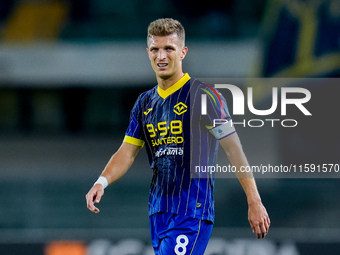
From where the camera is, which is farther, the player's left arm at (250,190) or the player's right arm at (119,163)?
the player's right arm at (119,163)

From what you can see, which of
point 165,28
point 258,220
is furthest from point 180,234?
point 165,28

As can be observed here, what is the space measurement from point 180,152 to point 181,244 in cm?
47

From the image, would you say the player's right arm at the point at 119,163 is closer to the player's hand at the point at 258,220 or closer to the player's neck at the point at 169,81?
the player's neck at the point at 169,81

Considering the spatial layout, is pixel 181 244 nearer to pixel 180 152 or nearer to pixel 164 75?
pixel 180 152

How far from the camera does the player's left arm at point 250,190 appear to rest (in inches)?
124

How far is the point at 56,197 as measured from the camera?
35.9 feet

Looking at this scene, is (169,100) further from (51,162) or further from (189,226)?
(51,162)

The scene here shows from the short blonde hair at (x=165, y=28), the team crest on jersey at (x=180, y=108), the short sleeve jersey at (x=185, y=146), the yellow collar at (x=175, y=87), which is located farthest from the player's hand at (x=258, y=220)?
the short blonde hair at (x=165, y=28)

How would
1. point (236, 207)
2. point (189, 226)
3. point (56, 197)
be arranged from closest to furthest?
1. point (189, 226)
2. point (236, 207)
3. point (56, 197)

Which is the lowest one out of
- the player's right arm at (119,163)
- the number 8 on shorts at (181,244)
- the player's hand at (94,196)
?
the number 8 on shorts at (181,244)

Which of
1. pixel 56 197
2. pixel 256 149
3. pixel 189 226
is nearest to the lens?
pixel 189 226

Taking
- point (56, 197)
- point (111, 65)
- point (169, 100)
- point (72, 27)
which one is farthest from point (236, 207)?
point (169, 100)

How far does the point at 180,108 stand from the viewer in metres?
3.38

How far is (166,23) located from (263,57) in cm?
927
